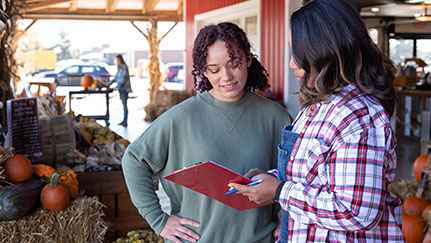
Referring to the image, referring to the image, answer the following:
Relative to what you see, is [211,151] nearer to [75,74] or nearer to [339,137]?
[339,137]

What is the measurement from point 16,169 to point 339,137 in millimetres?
2326

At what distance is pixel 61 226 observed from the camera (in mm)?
2912

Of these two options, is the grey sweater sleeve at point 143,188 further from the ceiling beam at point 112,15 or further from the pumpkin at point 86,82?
the ceiling beam at point 112,15

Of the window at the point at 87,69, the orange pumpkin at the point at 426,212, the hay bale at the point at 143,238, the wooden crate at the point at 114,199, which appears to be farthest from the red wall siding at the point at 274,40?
the window at the point at 87,69

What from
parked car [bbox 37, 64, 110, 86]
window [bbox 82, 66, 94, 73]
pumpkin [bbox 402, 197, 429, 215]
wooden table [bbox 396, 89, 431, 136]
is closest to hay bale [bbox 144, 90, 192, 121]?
wooden table [bbox 396, 89, 431, 136]

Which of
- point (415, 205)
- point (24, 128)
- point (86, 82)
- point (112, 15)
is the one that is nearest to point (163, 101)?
point (86, 82)

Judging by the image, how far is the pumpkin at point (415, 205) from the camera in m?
3.49

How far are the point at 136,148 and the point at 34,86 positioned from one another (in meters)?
12.1

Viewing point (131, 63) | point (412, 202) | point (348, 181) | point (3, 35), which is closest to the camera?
point (348, 181)

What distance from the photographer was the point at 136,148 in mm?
1724

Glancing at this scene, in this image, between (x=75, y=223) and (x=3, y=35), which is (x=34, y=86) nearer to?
(x=3, y=35)

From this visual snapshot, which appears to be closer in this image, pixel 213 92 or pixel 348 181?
pixel 348 181

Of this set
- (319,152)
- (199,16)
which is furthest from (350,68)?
(199,16)

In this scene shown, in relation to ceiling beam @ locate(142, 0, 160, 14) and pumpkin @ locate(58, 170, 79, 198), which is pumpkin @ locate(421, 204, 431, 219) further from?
ceiling beam @ locate(142, 0, 160, 14)
